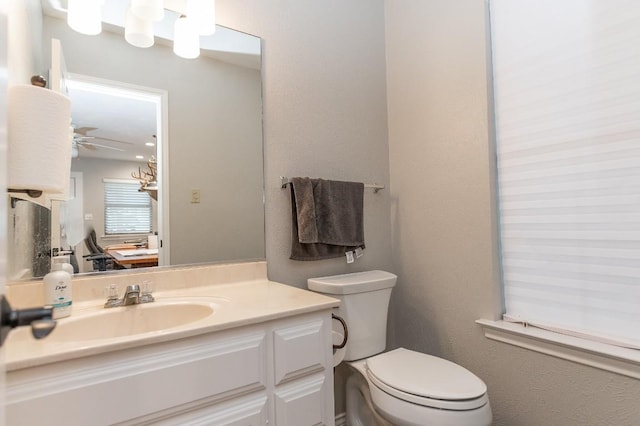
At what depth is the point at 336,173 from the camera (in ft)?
5.64

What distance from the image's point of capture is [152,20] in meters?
1.19

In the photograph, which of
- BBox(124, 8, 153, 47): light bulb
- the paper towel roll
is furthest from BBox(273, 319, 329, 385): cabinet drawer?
BBox(124, 8, 153, 47): light bulb

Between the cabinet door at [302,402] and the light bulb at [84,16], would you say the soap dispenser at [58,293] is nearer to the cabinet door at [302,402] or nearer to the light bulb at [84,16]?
the cabinet door at [302,402]

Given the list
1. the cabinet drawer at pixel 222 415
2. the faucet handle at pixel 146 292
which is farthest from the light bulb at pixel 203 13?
the cabinet drawer at pixel 222 415

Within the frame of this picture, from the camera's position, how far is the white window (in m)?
1.20

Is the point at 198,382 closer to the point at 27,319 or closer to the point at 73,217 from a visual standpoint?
the point at 27,319

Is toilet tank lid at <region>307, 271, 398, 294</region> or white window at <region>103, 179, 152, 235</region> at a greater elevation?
white window at <region>103, 179, 152, 235</region>

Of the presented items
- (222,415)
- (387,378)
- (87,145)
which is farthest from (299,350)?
(87,145)

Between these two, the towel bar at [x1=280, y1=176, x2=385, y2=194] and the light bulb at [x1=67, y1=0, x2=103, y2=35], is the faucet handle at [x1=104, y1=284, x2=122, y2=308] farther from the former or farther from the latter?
the light bulb at [x1=67, y1=0, x2=103, y2=35]

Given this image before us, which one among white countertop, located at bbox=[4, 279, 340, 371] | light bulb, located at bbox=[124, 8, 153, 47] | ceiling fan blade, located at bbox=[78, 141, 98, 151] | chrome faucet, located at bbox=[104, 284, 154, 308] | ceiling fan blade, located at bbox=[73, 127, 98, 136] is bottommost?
white countertop, located at bbox=[4, 279, 340, 371]

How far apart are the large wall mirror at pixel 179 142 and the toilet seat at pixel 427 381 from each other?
Answer: 2.36 ft

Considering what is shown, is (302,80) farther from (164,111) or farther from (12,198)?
(12,198)

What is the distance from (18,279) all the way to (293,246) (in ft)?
3.17

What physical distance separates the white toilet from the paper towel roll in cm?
104
